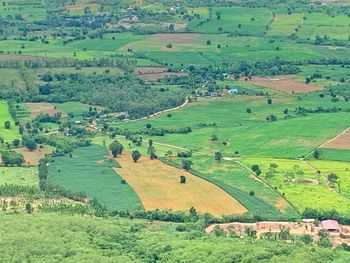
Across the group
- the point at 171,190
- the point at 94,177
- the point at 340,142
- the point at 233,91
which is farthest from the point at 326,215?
the point at 233,91

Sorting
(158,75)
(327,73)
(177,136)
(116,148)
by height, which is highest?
(116,148)

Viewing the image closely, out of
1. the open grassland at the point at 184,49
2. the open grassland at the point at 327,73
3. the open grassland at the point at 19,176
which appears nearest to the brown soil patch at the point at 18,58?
the open grassland at the point at 184,49

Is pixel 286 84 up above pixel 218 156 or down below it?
below

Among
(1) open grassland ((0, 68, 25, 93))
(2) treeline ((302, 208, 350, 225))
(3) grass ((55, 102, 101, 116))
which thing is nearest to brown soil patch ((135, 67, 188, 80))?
(3) grass ((55, 102, 101, 116))

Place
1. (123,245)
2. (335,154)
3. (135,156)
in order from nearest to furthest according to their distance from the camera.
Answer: (123,245) → (135,156) → (335,154)

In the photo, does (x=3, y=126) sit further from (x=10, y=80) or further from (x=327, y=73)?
(x=327, y=73)

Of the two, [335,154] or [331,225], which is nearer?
[331,225]

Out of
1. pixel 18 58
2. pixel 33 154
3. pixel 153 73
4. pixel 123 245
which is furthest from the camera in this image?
pixel 18 58
